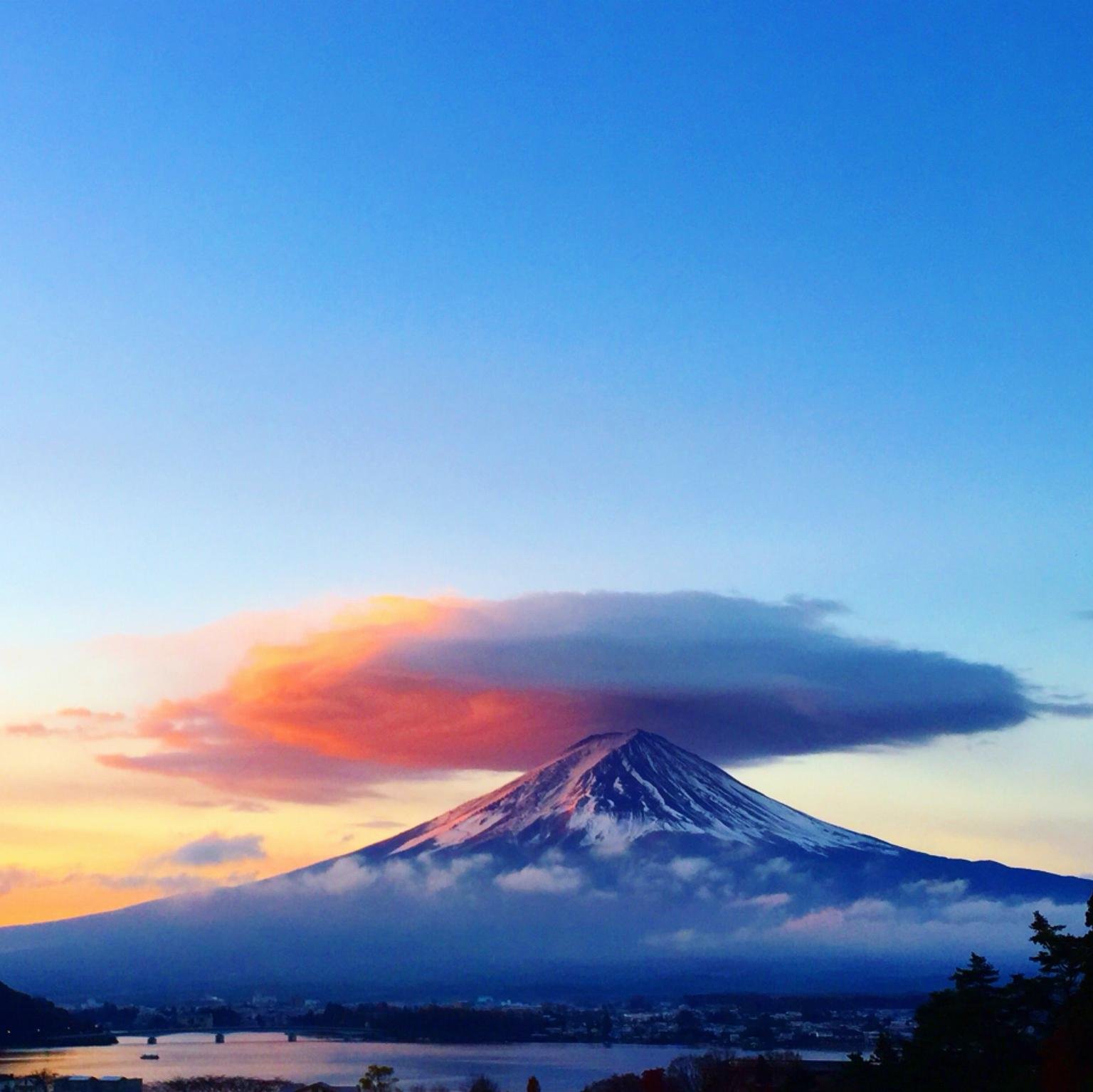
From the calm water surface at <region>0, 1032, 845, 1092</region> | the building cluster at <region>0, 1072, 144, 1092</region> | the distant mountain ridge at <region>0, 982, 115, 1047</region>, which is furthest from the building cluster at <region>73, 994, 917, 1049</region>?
the building cluster at <region>0, 1072, 144, 1092</region>

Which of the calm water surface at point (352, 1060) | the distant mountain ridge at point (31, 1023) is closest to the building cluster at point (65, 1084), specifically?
the calm water surface at point (352, 1060)

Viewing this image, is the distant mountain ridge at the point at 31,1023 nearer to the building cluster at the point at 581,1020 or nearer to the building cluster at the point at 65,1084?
the building cluster at the point at 581,1020

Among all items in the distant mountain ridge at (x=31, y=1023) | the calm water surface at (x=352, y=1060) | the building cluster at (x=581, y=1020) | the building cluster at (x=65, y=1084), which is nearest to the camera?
the building cluster at (x=65, y=1084)

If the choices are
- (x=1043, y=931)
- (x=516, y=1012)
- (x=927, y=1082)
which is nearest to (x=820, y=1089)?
(x=927, y=1082)

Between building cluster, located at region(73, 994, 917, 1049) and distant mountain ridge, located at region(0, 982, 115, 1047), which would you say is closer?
distant mountain ridge, located at region(0, 982, 115, 1047)

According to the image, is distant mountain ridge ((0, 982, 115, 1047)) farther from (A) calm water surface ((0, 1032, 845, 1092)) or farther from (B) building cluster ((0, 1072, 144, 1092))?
(B) building cluster ((0, 1072, 144, 1092))

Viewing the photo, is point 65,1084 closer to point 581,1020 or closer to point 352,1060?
point 352,1060

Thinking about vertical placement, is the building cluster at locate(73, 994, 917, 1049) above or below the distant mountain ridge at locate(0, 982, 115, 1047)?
below

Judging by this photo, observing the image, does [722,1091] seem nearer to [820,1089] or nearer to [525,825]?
[820,1089]
